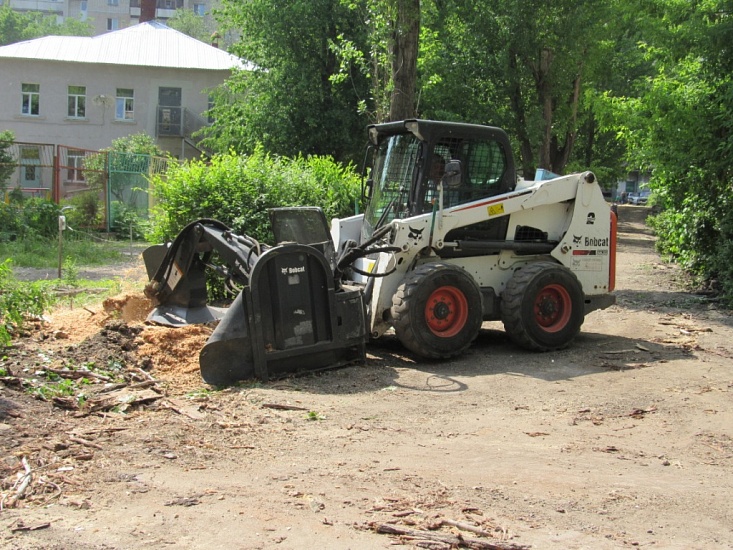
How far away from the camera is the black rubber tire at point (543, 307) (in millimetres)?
9656

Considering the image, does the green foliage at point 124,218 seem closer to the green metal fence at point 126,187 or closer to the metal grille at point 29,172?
the green metal fence at point 126,187

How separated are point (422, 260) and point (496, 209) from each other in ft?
3.45

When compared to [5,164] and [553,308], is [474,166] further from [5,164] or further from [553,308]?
[5,164]

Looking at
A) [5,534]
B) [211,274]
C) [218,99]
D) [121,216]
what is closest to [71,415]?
[5,534]

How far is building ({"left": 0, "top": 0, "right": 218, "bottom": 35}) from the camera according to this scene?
103938 millimetres

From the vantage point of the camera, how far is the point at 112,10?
105m

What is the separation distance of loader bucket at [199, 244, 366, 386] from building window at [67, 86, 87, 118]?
129ft

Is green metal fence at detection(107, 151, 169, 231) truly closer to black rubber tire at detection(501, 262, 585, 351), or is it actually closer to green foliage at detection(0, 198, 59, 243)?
green foliage at detection(0, 198, 59, 243)

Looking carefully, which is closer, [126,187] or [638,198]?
[126,187]

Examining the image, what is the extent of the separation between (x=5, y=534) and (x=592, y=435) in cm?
430

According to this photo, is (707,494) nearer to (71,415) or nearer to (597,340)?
(71,415)

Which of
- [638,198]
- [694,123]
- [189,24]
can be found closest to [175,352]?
[694,123]

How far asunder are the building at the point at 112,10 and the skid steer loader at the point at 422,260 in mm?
94282

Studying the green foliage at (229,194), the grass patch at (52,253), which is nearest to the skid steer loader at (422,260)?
the green foliage at (229,194)
